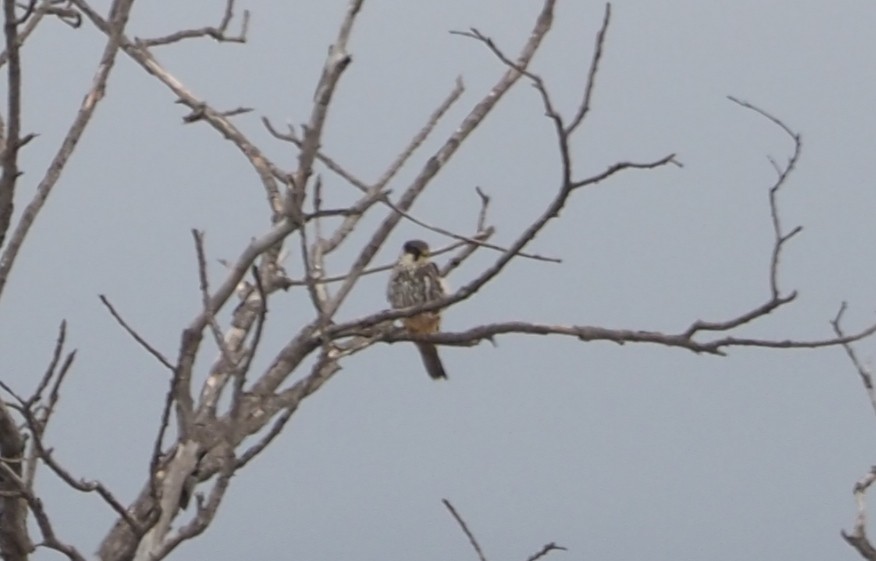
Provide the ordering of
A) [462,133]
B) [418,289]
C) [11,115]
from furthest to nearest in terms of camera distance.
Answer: [418,289] → [462,133] → [11,115]

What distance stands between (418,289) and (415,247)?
21cm

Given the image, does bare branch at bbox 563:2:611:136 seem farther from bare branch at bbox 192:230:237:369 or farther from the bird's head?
the bird's head

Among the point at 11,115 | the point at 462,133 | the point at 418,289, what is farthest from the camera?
the point at 418,289

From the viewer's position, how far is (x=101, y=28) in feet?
11.1

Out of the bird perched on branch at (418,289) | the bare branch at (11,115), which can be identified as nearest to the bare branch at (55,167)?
the bare branch at (11,115)

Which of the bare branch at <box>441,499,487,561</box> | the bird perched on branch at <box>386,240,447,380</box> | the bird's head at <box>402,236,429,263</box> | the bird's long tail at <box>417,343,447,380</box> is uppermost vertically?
the bird's head at <box>402,236,429,263</box>

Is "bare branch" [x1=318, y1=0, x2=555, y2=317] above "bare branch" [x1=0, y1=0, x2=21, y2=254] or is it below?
above

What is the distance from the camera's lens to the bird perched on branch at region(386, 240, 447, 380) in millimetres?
4645

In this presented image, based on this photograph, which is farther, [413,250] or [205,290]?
[413,250]

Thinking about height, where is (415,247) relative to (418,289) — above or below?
above

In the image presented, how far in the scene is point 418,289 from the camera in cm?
468

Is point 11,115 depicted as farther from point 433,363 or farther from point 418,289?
point 433,363

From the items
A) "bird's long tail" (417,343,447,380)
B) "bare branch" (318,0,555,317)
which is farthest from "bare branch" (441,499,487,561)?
"bird's long tail" (417,343,447,380)

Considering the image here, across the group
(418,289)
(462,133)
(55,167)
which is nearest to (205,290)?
(55,167)
